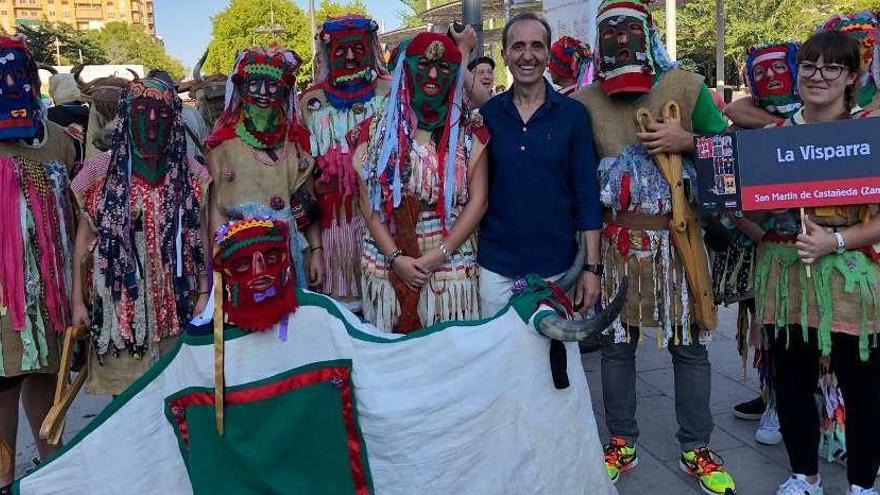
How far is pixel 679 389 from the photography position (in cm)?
336

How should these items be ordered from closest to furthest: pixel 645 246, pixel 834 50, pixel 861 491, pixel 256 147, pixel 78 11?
pixel 834 50
pixel 861 491
pixel 645 246
pixel 256 147
pixel 78 11

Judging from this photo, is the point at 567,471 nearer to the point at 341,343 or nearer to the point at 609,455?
the point at 341,343

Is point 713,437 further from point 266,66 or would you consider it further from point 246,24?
point 246,24

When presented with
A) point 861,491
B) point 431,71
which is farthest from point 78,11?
point 861,491

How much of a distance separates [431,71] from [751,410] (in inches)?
104

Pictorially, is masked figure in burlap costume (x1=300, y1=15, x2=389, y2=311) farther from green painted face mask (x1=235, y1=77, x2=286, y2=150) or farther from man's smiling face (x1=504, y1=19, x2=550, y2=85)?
man's smiling face (x1=504, y1=19, x2=550, y2=85)

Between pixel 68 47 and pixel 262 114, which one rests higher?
pixel 68 47

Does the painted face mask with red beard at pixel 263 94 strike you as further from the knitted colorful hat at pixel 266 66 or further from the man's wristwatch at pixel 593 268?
the man's wristwatch at pixel 593 268

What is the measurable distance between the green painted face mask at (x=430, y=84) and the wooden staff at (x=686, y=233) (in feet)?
2.70

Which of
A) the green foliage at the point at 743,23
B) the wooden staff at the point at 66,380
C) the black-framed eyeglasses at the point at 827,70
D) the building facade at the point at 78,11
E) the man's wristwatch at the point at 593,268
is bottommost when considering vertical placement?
the wooden staff at the point at 66,380

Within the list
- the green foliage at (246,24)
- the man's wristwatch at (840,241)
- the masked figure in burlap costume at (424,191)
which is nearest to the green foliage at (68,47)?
the green foliage at (246,24)

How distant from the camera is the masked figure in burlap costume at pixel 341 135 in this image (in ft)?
11.8

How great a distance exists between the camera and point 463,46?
326 centimetres

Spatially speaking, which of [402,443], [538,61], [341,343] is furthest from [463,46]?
[402,443]
